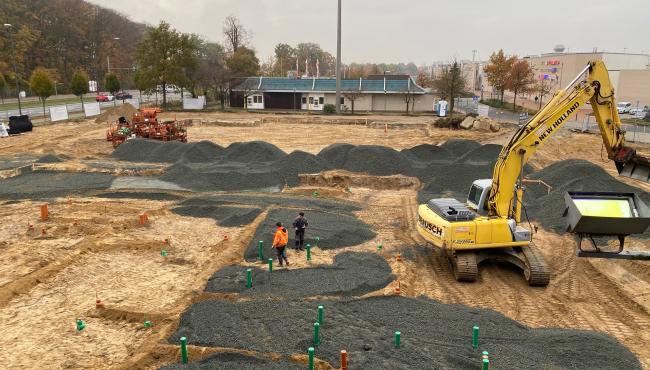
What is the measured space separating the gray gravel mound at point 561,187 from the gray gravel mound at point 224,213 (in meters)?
10.7

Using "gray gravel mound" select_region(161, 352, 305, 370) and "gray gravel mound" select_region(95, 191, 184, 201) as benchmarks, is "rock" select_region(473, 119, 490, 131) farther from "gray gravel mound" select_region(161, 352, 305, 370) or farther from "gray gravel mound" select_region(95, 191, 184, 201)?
"gray gravel mound" select_region(161, 352, 305, 370)

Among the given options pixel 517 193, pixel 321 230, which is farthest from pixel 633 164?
pixel 321 230

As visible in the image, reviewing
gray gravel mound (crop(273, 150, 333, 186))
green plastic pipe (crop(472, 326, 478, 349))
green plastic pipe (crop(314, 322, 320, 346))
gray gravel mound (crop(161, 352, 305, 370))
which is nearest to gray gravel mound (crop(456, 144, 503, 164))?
gray gravel mound (crop(273, 150, 333, 186))

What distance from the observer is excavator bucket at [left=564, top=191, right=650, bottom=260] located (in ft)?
29.7

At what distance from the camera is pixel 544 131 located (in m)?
12.5

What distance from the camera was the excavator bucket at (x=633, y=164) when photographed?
11.5 meters

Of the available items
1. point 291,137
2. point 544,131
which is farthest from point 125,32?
point 544,131

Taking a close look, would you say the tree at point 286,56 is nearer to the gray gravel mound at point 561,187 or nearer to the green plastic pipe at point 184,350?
the gray gravel mound at point 561,187

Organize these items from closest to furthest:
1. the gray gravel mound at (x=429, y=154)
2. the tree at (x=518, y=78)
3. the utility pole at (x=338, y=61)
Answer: the gray gravel mound at (x=429, y=154) < the utility pole at (x=338, y=61) < the tree at (x=518, y=78)

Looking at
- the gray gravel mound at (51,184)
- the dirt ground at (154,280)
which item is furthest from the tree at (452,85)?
the gray gravel mound at (51,184)

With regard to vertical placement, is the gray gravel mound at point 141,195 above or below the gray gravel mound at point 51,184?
below

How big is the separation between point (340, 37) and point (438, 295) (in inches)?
1767

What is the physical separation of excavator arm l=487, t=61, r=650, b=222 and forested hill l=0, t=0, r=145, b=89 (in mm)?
70828

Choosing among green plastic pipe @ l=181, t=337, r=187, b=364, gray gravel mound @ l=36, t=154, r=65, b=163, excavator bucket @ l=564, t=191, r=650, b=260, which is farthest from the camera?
gray gravel mound @ l=36, t=154, r=65, b=163
